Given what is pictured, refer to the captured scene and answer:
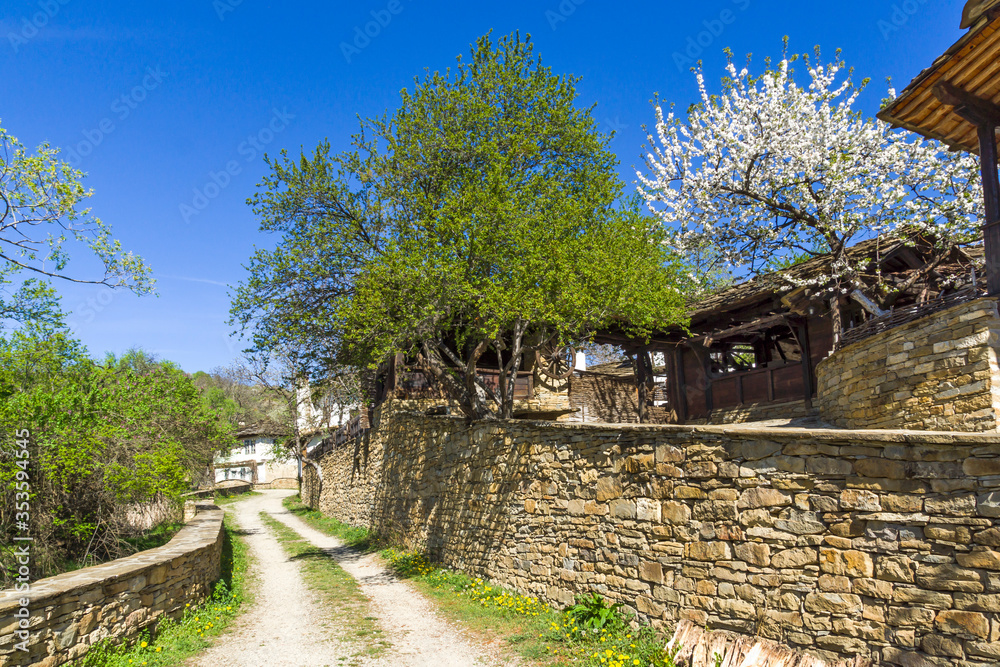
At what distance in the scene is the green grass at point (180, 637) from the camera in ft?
18.9

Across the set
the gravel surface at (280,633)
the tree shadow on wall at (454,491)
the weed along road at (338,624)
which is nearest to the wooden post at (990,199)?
the tree shadow on wall at (454,491)

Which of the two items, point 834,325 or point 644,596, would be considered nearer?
point 644,596

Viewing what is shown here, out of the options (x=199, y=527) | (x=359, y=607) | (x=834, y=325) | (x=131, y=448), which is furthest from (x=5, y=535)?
(x=834, y=325)

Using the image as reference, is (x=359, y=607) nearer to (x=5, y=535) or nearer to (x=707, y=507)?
(x=5, y=535)

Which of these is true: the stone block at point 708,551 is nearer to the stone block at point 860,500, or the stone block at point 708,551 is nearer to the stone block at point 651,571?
the stone block at point 651,571

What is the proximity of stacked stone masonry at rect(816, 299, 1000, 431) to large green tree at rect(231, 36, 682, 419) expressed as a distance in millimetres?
3360

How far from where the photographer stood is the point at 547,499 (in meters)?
8.46

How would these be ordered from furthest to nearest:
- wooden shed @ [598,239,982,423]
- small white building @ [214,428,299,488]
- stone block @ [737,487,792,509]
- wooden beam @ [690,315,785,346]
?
1. small white building @ [214,428,299,488]
2. wooden beam @ [690,315,785,346]
3. wooden shed @ [598,239,982,423]
4. stone block @ [737,487,792,509]

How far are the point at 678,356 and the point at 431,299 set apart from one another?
8.36 meters

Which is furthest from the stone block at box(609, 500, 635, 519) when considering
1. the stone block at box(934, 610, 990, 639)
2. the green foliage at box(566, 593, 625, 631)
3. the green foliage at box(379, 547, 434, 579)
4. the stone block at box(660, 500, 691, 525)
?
the green foliage at box(379, 547, 434, 579)

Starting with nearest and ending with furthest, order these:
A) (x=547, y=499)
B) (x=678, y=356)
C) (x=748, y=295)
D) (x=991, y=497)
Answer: (x=991, y=497) < (x=547, y=499) < (x=748, y=295) < (x=678, y=356)

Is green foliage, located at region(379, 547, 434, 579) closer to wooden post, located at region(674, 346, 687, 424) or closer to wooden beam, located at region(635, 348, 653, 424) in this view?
wooden beam, located at region(635, 348, 653, 424)

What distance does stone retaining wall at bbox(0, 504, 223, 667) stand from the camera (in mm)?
4871
